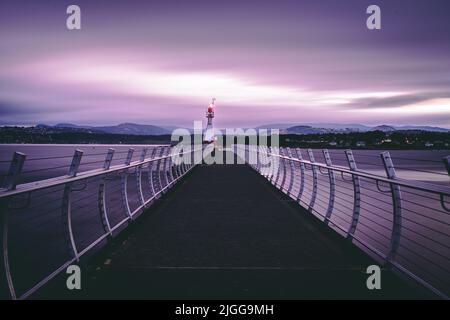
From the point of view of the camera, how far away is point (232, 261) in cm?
498

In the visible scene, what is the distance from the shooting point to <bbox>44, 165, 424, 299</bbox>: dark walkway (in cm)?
396

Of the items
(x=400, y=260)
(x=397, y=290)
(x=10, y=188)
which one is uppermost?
(x=10, y=188)

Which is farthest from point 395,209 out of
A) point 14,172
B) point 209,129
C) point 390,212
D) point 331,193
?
point 209,129

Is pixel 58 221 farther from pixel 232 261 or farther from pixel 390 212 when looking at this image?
pixel 390 212

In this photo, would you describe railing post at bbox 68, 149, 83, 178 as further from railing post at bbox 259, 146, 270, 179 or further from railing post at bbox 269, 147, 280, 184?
railing post at bbox 259, 146, 270, 179

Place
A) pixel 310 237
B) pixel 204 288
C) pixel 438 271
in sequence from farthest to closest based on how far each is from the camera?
pixel 438 271
pixel 310 237
pixel 204 288

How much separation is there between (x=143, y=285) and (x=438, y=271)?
7031 mm

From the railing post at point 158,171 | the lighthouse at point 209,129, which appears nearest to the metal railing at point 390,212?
the railing post at point 158,171

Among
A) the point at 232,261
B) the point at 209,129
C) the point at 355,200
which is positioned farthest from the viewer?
the point at 209,129

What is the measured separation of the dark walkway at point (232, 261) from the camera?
13.0 feet

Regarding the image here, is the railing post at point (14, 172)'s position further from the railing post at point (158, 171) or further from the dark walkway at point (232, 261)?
the railing post at point (158, 171)
